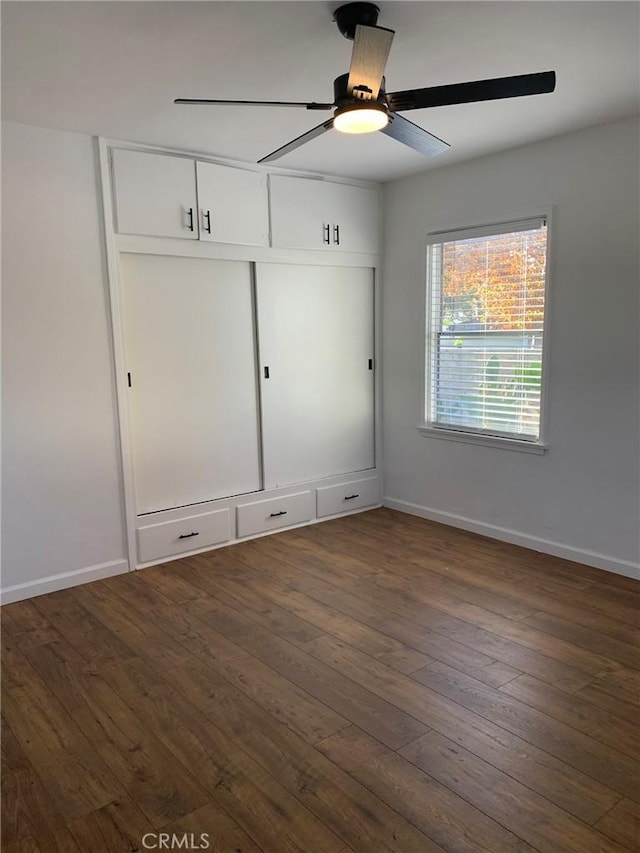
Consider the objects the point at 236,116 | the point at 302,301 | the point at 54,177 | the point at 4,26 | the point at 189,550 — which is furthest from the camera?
the point at 302,301

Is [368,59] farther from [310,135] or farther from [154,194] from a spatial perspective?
[154,194]

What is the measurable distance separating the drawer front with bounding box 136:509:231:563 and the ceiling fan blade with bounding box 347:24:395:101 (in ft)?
8.82

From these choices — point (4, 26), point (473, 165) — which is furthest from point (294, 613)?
point (473, 165)

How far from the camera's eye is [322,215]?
14.2 ft

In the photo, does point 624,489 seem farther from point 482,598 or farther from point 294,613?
point 294,613

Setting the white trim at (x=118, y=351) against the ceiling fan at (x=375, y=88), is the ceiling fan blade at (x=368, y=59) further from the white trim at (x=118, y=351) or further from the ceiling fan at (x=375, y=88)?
the white trim at (x=118, y=351)

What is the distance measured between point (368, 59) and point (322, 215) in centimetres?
240

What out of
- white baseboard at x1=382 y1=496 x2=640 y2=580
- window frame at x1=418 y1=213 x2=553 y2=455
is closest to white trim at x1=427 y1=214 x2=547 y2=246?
window frame at x1=418 y1=213 x2=553 y2=455

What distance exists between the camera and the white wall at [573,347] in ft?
10.9

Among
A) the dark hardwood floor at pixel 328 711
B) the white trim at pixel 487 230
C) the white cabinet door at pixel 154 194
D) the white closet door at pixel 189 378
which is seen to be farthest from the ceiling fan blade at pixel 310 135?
the dark hardwood floor at pixel 328 711

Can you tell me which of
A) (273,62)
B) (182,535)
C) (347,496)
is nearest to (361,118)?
(273,62)

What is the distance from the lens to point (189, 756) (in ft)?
6.88

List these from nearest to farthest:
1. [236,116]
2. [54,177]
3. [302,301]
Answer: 1. [236,116]
2. [54,177]
3. [302,301]

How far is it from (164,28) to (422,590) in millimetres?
2818
